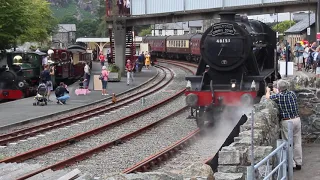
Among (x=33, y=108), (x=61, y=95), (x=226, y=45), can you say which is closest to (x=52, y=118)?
(x=33, y=108)

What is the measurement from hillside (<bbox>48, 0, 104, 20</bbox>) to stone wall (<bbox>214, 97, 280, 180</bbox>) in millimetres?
166668

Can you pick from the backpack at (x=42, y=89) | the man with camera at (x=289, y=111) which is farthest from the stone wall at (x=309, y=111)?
the backpack at (x=42, y=89)

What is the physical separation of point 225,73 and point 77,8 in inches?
6927

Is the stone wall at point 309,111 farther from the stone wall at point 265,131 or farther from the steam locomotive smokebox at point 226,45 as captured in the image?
the steam locomotive smokebox at point 226,45

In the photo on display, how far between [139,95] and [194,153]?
1421cm

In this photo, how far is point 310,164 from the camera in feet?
30.6

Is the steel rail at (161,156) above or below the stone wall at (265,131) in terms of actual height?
below

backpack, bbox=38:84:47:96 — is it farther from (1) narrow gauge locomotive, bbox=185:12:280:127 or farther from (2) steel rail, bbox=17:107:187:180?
(1) narrow gauge locomotive, bbox=185:12:280:127

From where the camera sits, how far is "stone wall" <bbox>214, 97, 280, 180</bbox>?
6416mm

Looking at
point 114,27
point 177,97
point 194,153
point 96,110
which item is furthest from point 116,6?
point 194,153

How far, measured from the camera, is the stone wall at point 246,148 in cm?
642

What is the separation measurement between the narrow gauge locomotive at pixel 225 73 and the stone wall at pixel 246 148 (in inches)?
219

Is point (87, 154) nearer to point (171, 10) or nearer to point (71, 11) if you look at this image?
point (171, 10)

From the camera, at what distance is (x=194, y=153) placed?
12.8 metres
